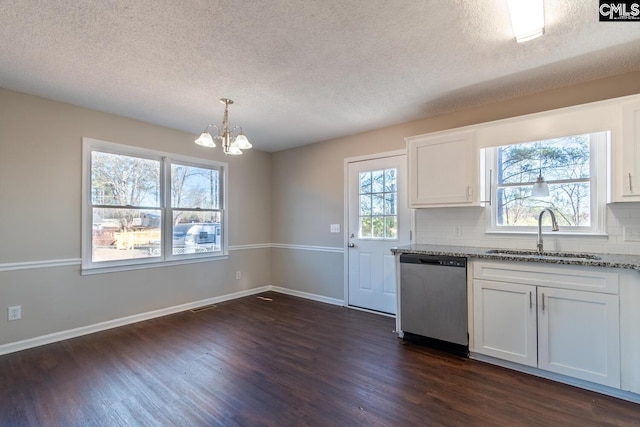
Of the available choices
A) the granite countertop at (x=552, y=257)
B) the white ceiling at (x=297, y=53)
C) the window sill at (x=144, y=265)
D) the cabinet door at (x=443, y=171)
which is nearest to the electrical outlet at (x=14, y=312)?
the window sill at (x=144, y=265)

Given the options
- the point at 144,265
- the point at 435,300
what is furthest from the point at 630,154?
the point at 144,265

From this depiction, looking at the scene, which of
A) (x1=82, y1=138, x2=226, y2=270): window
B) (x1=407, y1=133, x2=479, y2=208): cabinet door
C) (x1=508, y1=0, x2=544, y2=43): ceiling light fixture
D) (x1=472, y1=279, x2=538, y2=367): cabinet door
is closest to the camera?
(x1=508, y1=0, x2=544, y2=43): ceiling light fixture

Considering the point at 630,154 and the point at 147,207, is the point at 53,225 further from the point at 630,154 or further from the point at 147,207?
the point at 630,154

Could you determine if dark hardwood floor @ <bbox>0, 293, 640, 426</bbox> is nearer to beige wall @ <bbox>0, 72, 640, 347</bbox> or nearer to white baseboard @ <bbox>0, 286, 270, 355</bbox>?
white baseboard @ <bbox>0, 286, 270, 355</bbox>

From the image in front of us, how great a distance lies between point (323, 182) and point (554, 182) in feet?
9.40

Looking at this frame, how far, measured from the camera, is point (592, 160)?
8.95ft

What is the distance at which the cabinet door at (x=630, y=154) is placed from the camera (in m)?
2.29

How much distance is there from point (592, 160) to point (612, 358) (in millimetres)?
1645

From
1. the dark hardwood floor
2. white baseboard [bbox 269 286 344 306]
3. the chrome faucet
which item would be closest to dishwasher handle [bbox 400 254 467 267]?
the chrome faucet

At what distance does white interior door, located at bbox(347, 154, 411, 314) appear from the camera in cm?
394

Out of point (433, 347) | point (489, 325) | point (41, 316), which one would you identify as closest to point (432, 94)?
point (489, 325)

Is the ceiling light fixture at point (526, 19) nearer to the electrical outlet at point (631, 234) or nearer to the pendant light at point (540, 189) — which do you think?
the pendant light at point (540, 189)

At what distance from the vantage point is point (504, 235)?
3102 millimetres
